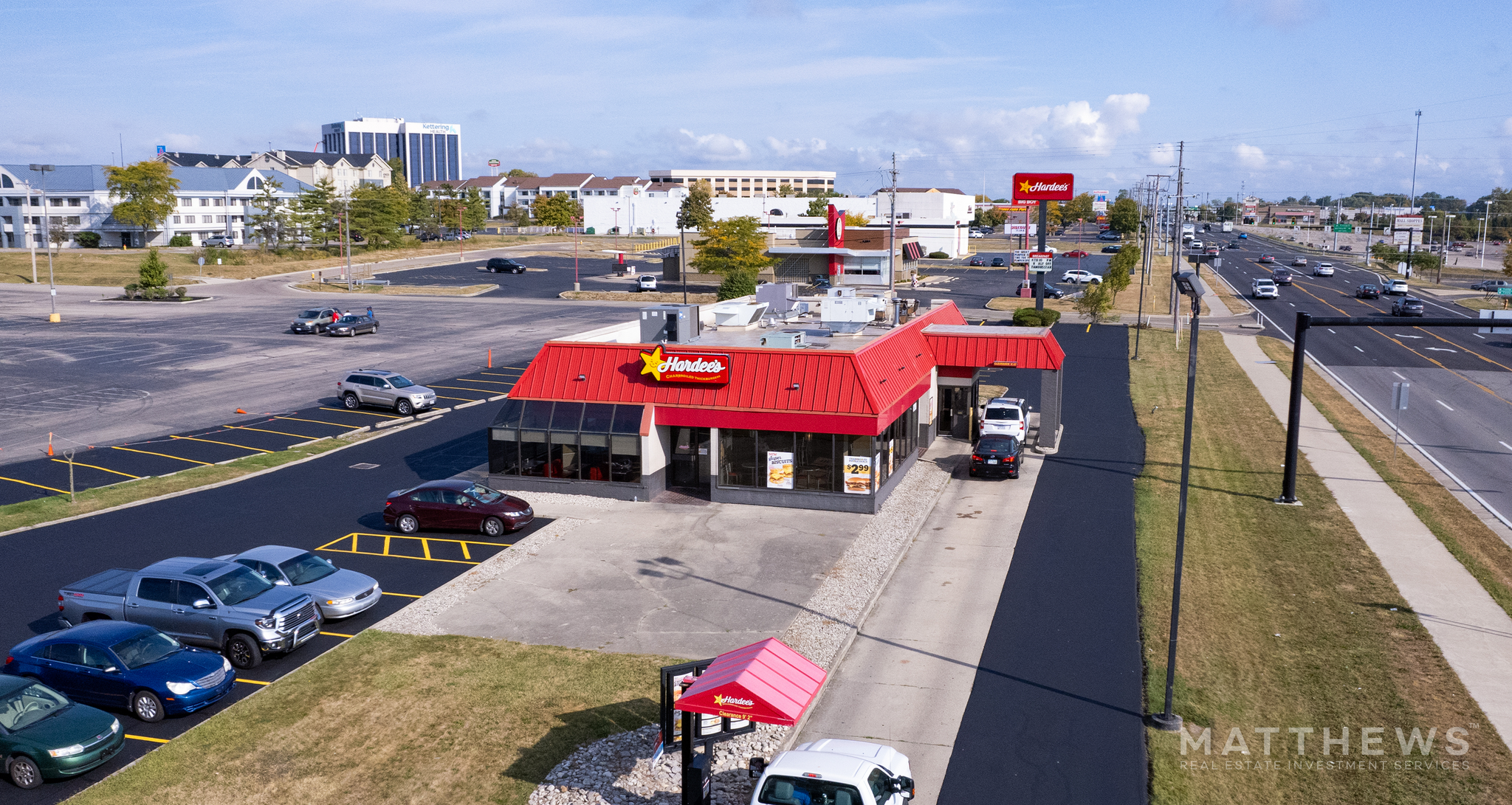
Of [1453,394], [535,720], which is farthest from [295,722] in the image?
[1453,394]

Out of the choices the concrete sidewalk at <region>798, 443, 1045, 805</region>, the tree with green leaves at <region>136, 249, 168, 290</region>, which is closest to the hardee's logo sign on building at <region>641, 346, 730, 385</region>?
the concrete sidewalk at <region>798, 443, 1045, 805</region>

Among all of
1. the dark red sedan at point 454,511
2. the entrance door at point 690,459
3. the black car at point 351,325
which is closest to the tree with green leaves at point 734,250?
the black car at point 351,325

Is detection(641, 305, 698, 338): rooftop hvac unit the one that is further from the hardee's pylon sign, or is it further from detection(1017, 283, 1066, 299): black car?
detection(1017, 283, 1066, 299): black car

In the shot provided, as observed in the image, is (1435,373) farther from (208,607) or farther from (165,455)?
(165,455)

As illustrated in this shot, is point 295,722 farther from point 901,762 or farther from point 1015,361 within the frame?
point 1015,361

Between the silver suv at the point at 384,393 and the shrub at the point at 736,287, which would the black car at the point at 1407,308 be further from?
the silver suv at the point at 384,393

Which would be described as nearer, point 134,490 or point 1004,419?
point 134,490

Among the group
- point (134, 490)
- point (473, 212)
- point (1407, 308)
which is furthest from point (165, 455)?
Answer: point (473, 212)
